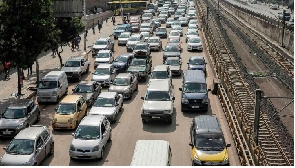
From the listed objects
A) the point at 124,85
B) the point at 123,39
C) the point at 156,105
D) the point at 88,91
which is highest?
the point at 123,39

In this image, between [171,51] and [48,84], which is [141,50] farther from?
[48,84]

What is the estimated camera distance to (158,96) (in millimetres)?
26516

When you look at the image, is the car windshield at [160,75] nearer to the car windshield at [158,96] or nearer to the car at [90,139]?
the car windshield at [158,96]

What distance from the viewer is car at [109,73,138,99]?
1211 inches

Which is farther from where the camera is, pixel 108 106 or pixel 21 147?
pixel 108 106

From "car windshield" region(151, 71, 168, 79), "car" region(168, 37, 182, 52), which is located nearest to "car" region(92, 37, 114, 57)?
"car" region(168, 37, 182, 52)

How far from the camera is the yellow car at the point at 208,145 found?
19.0 m

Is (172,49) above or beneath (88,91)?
above

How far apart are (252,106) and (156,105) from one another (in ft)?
31.8

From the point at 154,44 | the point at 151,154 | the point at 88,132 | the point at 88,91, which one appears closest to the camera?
the point at 151,154

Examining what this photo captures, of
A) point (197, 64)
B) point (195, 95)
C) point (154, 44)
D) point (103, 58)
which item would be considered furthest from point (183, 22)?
point (195, 95)

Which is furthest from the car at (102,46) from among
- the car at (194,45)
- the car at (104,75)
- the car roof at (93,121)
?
the car roof at (93,121)

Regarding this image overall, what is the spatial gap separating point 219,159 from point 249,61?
34.7 m

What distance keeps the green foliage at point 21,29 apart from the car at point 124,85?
6099 mm
